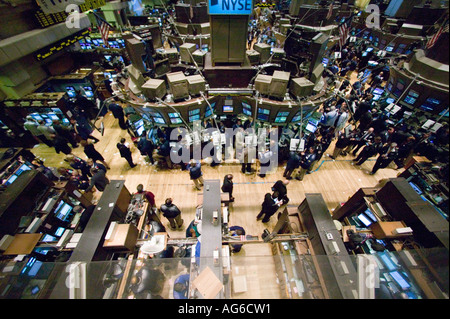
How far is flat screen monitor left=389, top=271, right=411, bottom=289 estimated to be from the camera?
2981 mm

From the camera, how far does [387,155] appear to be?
22.9 feet

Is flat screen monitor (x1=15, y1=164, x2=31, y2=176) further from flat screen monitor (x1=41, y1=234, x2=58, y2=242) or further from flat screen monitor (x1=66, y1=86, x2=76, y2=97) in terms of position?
flat screen monitor (x1=66, y1=86, x2=76, y2=97)

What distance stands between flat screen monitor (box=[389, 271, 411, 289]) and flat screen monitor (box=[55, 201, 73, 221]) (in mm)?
7496

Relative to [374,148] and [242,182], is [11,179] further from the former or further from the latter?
[374,148]

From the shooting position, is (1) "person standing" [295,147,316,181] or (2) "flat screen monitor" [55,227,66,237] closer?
(2) "flat screen monitor" [55,227,66,237]

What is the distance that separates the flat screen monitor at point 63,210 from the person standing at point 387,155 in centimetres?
1071

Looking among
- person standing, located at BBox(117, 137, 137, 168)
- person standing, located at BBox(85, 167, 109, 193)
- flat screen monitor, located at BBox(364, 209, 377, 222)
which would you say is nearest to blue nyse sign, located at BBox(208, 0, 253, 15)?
person standing, located at BBox(117, 137, 137, 168)

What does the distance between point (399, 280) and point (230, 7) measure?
7.86 metres

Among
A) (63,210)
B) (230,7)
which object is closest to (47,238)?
(63,210)

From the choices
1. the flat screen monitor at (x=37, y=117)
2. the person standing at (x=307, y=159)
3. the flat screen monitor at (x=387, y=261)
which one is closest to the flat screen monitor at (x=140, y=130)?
the flat screen monitor at (x=37, y=117)

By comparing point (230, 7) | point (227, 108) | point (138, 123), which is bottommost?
point (138, 123)

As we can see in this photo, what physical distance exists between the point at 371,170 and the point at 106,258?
9.69 meters
